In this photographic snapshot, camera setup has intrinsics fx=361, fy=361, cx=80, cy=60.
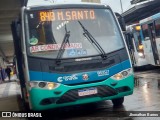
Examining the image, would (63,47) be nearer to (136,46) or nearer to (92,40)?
(92,40)

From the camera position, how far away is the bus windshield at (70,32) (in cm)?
808

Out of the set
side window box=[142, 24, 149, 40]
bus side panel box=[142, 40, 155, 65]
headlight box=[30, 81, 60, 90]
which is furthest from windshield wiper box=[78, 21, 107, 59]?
side window box=[142, 24, 149, 40]

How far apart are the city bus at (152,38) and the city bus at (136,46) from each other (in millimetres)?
1275

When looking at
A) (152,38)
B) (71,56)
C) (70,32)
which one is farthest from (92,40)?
(152,38)

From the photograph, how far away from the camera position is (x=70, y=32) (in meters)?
8.34

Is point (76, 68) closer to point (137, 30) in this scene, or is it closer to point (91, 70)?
point (91, 70)

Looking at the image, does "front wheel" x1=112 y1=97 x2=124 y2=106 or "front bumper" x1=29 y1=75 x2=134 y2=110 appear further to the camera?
"front wheel" x1=112 y1=97 x2=124 y2=106

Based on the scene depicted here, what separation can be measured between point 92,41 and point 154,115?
220 cm

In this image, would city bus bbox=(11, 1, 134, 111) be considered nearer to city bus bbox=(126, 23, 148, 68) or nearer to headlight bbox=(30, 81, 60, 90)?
headlight bbox=(30, 81, 60, 90)

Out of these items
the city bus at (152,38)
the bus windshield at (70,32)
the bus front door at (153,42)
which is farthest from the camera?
the bus front door at (153,42)

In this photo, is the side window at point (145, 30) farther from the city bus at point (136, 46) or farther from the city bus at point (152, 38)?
the city bus at point (136, 46)

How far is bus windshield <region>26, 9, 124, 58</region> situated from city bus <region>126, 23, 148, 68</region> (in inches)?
533

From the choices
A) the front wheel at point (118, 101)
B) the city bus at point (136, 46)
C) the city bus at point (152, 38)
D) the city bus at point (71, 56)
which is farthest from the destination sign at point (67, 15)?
the city bus at point (136, 46)

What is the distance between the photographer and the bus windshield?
318 inches
